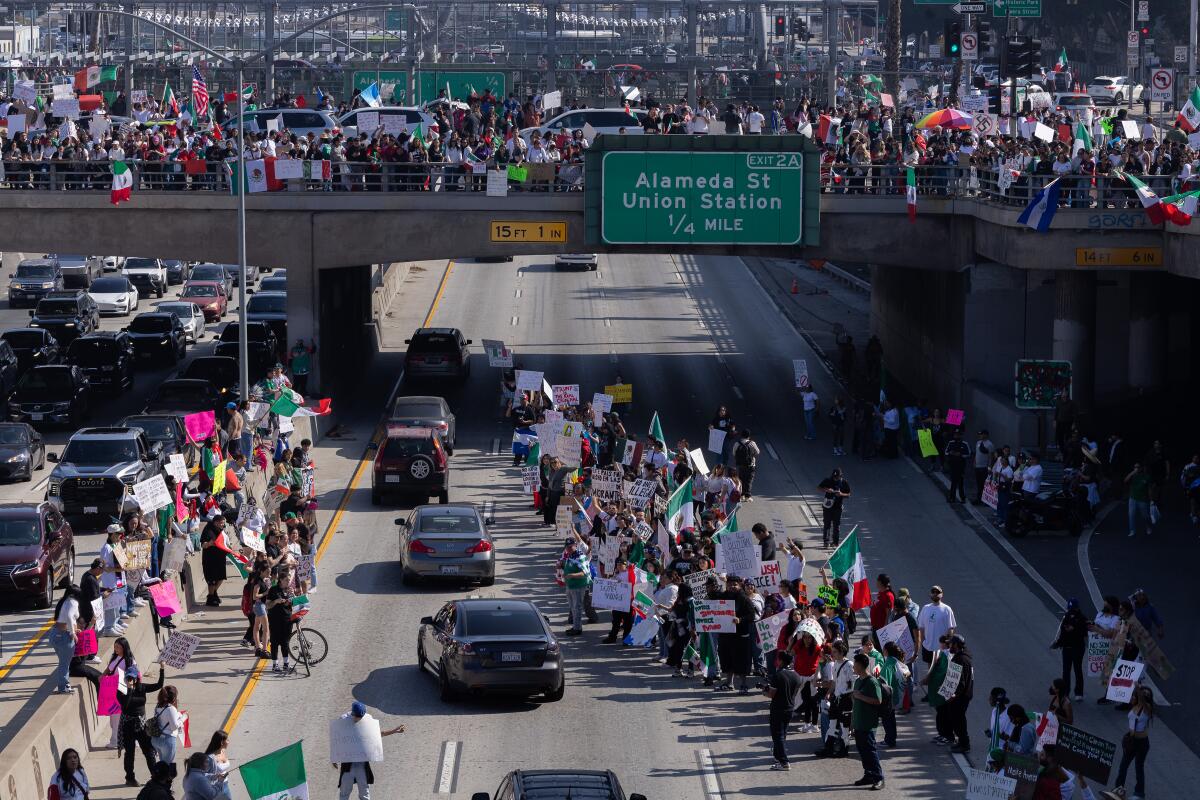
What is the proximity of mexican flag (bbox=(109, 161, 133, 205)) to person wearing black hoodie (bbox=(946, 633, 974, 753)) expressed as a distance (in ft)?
102

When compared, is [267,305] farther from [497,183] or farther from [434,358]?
[497,183]

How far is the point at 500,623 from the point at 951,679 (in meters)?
5.72

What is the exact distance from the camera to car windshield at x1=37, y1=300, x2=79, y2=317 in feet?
192

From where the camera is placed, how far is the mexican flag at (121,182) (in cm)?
4759

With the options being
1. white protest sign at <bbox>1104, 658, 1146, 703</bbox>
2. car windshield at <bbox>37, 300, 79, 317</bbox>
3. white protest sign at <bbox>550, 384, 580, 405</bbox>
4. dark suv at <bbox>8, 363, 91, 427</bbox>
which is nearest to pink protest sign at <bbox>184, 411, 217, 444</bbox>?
white protest sign at <bbox>550, 384, 580, 405</bbox>

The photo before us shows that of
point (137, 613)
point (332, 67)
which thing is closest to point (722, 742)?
point (137, 613)

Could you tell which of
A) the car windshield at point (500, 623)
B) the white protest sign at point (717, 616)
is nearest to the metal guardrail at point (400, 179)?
the white protest sign at point (717, 616)

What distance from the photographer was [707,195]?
4678 centimetres

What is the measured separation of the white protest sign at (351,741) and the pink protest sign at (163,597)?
7.13 meters

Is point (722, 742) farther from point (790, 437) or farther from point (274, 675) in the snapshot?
point (790, 437)

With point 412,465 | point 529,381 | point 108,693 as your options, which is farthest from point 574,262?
point 108,693

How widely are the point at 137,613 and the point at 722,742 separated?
8.51 meters

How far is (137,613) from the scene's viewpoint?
25938 mm

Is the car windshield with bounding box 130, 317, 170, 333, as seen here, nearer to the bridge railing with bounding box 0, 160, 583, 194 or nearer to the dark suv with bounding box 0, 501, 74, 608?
the bridge railing with bounding box 0, 160, 583, 194
